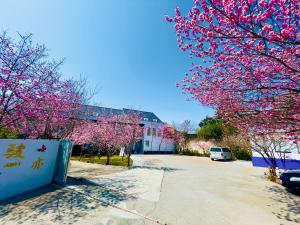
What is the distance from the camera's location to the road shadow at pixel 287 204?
5539 millimetres

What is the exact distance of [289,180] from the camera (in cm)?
849

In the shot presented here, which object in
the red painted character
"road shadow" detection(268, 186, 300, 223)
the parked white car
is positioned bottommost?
"road shadow" detection(268, 186, 300, 223)

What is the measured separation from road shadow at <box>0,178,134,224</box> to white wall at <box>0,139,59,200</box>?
12.8 inches

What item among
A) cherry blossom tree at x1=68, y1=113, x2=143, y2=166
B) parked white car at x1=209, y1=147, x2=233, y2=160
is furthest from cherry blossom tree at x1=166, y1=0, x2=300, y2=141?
parked white car at x1=209, y1=147, x2=233, y2=160

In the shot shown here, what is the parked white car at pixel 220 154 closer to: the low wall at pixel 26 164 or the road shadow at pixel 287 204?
the road shadow at pixel 287 204

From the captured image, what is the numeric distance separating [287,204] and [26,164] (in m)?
9.37

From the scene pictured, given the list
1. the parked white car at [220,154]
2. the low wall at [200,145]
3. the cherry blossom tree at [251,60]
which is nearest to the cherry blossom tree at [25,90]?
the cherry blossom tree at [251,60]

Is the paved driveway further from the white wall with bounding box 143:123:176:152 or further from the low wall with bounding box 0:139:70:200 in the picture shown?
the white wall with bounding box 143:123:176:152

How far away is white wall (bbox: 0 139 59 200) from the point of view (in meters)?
6.00

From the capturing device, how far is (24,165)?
6691 millimetres

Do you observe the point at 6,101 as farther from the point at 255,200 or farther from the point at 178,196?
the point at 255,200

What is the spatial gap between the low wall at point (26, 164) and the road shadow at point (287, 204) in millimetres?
7933

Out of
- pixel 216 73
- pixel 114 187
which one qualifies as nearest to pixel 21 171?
pixel 114 187

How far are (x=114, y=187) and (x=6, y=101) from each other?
4982mm
